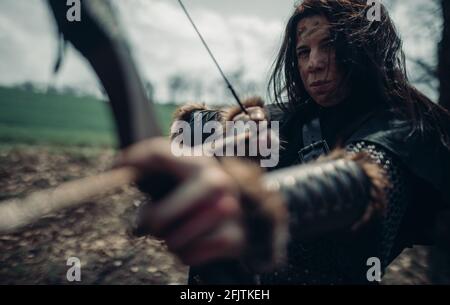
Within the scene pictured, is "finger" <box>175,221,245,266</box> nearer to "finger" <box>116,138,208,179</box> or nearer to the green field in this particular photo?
"finger" <box>116,138,208,179</box>

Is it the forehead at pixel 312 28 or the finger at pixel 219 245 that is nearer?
the finger at pixel 219 245

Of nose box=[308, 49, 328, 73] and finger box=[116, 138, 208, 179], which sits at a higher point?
nose box=[308, 49, 328, 73]

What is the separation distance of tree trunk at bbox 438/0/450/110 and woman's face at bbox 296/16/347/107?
122 inches

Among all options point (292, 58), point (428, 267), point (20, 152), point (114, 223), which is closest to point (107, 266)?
point (114, 223)

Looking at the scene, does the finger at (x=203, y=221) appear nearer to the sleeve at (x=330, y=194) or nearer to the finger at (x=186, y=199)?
the finger at (x=186, y=199)

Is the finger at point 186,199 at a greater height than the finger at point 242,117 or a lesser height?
lesser

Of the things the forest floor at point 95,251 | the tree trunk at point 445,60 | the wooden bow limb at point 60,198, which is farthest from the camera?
the forest floor at point 95,251

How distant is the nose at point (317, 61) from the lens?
1759 mm

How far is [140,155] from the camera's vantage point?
2.33ft

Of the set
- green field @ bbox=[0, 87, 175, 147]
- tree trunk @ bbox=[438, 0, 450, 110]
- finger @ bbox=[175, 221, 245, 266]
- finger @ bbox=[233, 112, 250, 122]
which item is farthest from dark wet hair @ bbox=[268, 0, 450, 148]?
green field @ bbox=[0, 87, 175, 147]

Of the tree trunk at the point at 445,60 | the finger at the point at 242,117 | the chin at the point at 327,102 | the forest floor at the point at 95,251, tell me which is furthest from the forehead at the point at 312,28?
the forest floor at the point at 95,251

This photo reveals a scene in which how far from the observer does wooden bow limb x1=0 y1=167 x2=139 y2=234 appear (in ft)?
2.15
